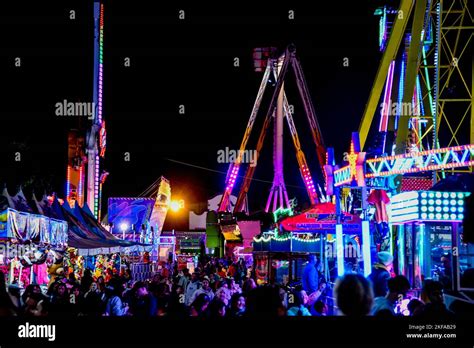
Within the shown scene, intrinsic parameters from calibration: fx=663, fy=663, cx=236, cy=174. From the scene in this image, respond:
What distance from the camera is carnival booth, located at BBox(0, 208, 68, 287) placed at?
11535mm

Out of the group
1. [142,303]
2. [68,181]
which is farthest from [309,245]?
[68,181]

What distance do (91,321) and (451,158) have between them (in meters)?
12.0

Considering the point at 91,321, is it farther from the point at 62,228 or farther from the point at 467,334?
the point at 62,228

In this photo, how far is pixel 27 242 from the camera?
43.3 ft

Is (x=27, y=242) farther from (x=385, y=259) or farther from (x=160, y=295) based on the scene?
(x=385, y=259)

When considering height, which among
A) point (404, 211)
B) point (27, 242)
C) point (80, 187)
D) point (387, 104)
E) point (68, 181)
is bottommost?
point (27, 242)

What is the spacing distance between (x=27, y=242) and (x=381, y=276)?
301 inches

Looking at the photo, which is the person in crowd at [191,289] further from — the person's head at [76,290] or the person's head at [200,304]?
the person's head at [200,304]

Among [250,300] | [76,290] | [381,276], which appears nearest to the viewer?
[250,300]

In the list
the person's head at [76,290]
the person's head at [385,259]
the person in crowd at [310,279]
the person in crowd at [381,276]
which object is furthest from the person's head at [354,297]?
the person in crowd at [310,279]

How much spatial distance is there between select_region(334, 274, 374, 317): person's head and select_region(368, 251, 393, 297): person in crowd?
345cm

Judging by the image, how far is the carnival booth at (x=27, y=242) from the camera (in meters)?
11.5

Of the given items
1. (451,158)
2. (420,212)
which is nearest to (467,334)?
(420,212)

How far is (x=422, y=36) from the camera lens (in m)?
24.8
